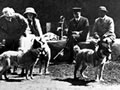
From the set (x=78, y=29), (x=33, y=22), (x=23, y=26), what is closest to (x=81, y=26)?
(x=78, y=29)

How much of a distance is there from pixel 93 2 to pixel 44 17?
300 cm

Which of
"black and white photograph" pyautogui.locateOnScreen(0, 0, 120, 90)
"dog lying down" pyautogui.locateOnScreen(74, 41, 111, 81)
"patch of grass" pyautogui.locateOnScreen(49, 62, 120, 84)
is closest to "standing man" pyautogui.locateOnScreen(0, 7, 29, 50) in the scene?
"black and white photograph" pyautogui.locateOnScreen(0, 0, 120, 90)

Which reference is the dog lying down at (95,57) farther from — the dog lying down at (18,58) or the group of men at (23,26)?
the dog lying down at (18,58)

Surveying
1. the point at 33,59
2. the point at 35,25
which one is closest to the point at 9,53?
the point at 33,59

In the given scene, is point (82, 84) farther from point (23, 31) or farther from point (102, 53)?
point (23, 31)

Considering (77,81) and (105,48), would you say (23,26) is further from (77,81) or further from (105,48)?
(105,48)

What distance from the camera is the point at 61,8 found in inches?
624

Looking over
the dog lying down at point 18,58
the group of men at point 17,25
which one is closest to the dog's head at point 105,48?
the dog lying down at point 18,58

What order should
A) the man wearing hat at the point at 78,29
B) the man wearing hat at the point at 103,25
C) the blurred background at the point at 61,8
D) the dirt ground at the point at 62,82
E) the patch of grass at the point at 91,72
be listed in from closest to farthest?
the dirt ground at the point at 62,82, the patch of grass at the point at 91,72, the man wearing hat at the point at 103,25, the man wearing hat at the point at 78,29, the blurred background at the point at 61,8

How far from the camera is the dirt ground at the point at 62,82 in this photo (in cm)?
643

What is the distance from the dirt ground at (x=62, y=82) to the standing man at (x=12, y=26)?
96cm

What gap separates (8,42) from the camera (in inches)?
320

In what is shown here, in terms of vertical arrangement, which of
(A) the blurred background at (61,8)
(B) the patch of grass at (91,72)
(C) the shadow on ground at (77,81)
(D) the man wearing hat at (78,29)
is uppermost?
(A) the blurred background at (61,8)

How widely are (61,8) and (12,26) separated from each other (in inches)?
321
